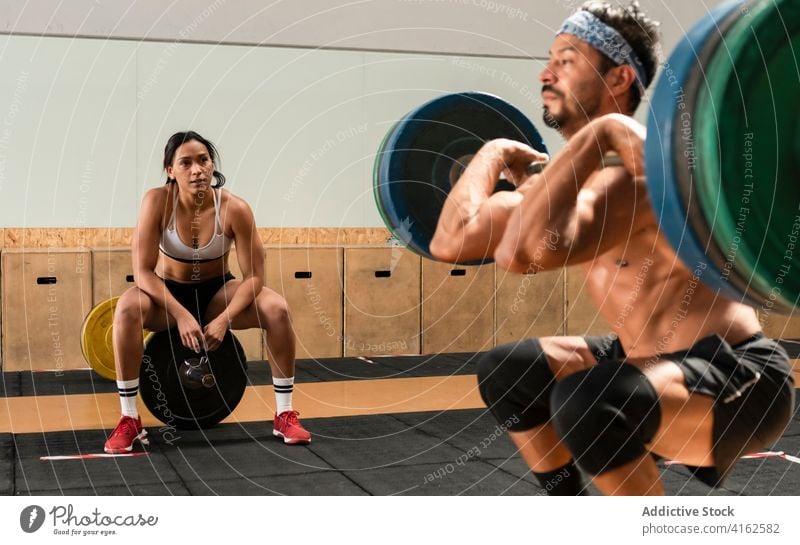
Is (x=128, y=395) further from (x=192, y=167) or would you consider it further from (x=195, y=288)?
(x=192, y=167)

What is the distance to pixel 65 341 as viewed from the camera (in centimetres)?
524

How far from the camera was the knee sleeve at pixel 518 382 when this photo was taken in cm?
188

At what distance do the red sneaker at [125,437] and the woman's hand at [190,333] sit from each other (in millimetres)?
351

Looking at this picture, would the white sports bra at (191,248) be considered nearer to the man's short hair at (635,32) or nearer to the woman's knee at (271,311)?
the woman's knee at (271,311)

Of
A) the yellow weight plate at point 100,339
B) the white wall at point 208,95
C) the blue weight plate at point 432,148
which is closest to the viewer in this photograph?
the blue weight plate at point 432,148

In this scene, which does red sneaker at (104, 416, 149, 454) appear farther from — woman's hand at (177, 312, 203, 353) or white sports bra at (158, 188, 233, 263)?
white sports bra at (158, 188, 233, 263)

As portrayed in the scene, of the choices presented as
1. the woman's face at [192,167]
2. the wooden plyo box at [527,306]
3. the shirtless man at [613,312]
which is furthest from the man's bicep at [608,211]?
the wooden plyo box at [527,306]

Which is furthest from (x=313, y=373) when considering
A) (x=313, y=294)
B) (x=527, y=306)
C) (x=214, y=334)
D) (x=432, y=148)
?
(x=432, y=148)

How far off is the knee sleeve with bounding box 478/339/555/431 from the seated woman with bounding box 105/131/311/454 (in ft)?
4.51

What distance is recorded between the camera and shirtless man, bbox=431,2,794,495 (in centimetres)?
171
